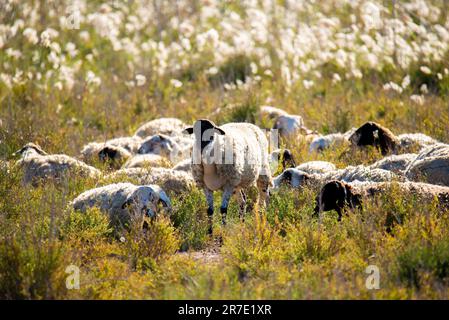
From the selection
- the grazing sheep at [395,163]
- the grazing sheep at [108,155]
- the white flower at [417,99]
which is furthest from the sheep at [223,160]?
the white flower at [417,99]

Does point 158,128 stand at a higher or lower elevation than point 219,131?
higher

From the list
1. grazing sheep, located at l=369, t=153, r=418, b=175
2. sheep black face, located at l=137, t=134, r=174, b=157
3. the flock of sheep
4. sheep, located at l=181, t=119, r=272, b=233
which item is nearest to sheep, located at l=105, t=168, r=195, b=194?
the flock of sheep

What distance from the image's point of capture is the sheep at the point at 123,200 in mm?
9508

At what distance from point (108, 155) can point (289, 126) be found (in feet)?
12.8

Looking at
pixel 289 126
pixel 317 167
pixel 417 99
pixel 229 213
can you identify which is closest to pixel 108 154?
pixel 229 213

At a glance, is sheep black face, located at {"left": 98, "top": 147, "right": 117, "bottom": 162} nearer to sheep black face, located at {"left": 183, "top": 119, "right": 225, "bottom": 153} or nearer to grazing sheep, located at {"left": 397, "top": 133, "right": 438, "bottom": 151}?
sheep black face, located at {"left": 183, "top": 119, "right": 225, "bottom": 153}

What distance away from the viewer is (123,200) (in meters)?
9.76

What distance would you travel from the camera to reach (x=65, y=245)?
794 centimetres

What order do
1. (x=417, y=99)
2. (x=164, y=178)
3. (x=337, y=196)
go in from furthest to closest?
(x=417, y=99) → (x=164, y=178) → (x=337, y=196)

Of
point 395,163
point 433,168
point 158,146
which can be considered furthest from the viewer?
point 158,146

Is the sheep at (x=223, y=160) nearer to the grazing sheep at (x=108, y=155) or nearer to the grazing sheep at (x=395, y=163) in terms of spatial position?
the grazing sheep at (x=395, y=163)

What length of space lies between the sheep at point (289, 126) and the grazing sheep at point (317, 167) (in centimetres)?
293

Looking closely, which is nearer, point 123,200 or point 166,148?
point 123,200

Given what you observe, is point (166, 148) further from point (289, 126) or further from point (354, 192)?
point (354, 192)
